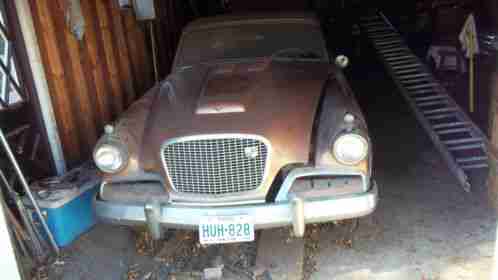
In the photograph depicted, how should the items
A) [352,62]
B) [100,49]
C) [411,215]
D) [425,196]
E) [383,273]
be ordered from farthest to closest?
1. [352,62]
2. [100,49]
3. [425,196]
4. [411,215]
5. [383,273]

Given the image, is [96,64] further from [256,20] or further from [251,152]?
[251,152]

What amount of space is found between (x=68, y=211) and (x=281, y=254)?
6.13 ft

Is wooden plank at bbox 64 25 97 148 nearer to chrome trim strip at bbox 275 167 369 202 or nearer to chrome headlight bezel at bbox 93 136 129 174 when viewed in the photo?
chrome headlight bezel at bbox 93 136 129 174

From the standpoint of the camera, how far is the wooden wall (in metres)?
5.06

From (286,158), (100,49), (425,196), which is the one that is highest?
(100,49)

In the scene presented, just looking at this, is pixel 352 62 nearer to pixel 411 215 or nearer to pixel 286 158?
pixel 411 215

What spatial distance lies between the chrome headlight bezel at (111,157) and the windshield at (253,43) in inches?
64.3

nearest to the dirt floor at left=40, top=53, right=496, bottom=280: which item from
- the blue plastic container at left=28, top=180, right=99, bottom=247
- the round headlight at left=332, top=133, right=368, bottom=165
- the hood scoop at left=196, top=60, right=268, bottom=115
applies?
the blue plastic container at left=28, top=180, right=99, bottom=247

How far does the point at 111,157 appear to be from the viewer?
12.2ft

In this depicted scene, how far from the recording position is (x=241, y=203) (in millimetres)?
3545

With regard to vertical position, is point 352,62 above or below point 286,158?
below

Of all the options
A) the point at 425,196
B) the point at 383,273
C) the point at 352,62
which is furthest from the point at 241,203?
the point at 352,62

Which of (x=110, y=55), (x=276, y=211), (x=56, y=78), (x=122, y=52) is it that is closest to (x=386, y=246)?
(x=276, y=211)

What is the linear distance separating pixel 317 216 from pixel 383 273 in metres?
0.73
